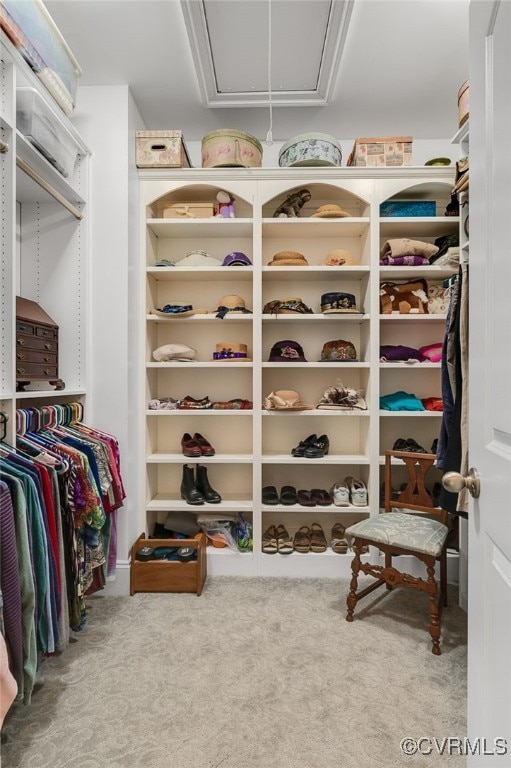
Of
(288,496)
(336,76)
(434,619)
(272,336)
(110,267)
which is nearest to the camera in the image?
(434,619)

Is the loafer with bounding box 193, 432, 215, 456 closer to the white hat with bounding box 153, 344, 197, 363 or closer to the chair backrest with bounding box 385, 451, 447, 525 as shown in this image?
the white hat with bounding box 153, 344, 197, 363

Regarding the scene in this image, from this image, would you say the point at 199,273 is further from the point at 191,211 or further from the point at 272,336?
the point at 272,336

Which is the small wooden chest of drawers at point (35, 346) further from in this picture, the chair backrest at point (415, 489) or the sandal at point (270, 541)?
the chair backrest at point (415, 489)

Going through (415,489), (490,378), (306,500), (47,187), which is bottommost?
(306,500)

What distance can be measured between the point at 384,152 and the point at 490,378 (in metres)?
2.05

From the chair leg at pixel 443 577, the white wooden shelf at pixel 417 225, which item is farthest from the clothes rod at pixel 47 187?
the chair leg at pixel 443 577

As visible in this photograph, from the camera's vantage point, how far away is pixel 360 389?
2.65m

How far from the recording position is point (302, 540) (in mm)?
2467

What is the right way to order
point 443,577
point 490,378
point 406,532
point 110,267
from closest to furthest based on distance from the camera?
point 490,378
point 406,532
point 443,577
point 110,267

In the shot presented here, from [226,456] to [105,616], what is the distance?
1007 millimetres

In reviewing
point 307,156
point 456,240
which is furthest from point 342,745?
point 307,156

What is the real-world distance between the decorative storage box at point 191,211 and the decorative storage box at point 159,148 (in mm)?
228

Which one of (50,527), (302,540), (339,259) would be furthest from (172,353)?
(302,540)

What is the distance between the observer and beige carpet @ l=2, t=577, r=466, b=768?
1270 millimetres
